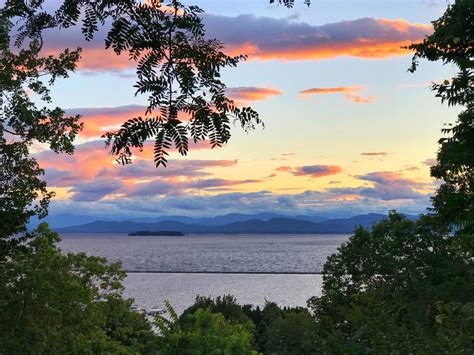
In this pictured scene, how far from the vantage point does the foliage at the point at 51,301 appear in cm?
2417

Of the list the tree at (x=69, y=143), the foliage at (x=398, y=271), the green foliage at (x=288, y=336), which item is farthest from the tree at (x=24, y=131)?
the green foliage at (x=288, y=336)

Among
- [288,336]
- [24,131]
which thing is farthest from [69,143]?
[288,336]

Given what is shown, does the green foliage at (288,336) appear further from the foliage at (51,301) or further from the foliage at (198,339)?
the foliage at (51,301)

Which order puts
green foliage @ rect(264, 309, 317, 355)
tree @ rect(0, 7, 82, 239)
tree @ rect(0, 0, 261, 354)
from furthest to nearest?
green foliage @ rect(264, 309, 317, 355)
tree @ rect(0, 7, 82, 239)
tree @ rect(0, 0, 261, 354)

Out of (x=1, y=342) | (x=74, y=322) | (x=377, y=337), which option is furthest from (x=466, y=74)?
(x=74, y=322)

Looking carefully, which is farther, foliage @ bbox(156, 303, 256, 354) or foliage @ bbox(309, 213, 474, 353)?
foliage @ bbox(309, 213, 474, 353)

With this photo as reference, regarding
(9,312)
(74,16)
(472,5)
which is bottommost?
(9,312)

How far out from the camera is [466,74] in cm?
738

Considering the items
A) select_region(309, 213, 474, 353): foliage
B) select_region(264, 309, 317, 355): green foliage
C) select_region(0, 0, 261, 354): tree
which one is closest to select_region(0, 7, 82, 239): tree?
select_region(0, 0, 261, 354): tree

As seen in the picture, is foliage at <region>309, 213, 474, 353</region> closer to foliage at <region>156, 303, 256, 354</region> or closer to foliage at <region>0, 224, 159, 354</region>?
foliage at <region>156, 303, 256, 354</region>

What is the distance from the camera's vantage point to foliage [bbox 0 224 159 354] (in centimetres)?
2417

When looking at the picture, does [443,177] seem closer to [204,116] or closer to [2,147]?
[2,147]

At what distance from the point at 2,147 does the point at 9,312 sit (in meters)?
6.96

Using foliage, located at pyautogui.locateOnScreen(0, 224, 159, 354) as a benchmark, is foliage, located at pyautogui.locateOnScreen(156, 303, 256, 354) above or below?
below
